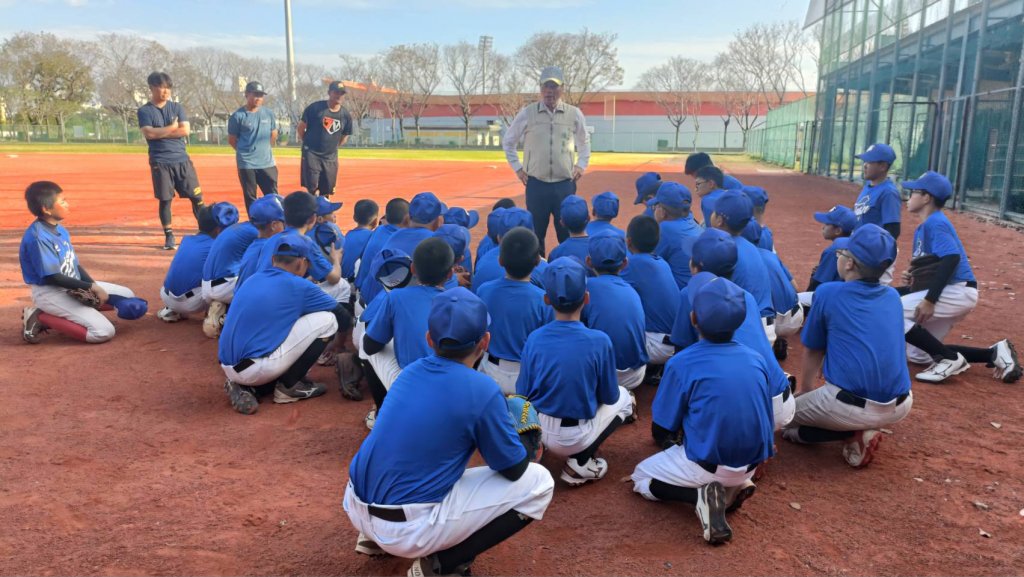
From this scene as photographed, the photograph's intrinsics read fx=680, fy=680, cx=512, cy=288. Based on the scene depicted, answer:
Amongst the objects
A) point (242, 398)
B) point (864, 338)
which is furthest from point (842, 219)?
point (242, 398)

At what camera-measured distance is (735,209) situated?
4703 millimetres

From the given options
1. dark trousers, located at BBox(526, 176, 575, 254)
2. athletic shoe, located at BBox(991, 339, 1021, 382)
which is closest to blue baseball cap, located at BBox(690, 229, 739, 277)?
athletic shoe, located at BBox(991, 339, 1021, 382)

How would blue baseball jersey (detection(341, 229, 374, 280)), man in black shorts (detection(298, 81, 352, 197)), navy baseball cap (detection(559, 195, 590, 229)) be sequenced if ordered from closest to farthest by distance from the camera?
navy baseball cap (detection(559, 195, 590, 229))
blue baseball jersey (detection(341, 229, 374, 280))
man in black shorts (detection(298, 81, 352, 197))

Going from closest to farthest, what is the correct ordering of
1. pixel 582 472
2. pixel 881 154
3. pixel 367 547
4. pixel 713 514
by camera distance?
pixel 367 547 → pixel 713 514 → pixel 582 472 → pixel 881 154

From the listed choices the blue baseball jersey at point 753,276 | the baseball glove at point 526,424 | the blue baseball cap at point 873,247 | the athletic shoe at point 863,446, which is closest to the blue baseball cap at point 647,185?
the blue baseball jersey at point 753,276

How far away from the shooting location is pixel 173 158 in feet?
30.1

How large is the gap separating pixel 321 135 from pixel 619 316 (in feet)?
21.0

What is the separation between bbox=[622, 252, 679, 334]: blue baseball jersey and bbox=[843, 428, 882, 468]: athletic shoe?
144 centimetres

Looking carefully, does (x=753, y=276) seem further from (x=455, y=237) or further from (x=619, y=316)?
(x=455, y=237)

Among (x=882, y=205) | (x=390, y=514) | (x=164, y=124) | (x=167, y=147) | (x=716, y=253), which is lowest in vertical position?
(x=390, y=514)

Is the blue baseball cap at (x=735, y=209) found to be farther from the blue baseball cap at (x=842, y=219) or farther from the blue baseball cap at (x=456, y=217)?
the blue baseball cap at (x=456, y=217)

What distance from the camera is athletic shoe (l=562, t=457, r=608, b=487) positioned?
3557 mm

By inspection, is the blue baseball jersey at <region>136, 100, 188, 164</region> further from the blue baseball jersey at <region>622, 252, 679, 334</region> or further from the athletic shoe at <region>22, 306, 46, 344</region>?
the blue baseball jersey at <region>622, 252, 679, 334</region>

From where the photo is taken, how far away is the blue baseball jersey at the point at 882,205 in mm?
5809
